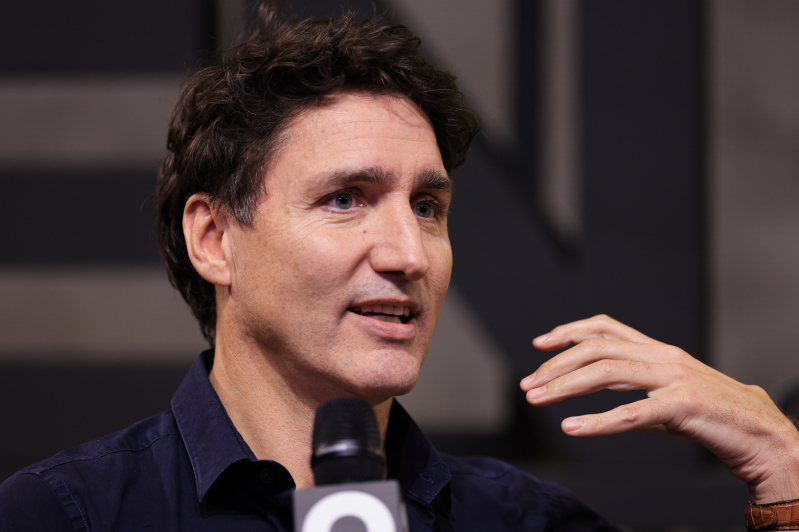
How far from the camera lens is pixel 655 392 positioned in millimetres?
1264

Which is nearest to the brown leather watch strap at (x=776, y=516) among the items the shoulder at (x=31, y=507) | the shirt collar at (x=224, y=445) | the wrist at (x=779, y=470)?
the wrist at (x=779, y=470)

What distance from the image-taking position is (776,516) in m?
1.28

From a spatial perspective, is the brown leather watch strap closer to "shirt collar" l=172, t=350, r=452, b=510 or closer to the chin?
"shirt collar" l=172, t=350, r=452, b=510

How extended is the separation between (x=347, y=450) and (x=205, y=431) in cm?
63

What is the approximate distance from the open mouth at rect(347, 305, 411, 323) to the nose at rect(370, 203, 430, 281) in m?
0.07

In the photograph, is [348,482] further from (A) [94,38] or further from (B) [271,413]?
(A) [94,38]

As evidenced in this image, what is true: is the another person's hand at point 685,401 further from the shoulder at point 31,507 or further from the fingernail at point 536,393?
the shoulder at point 31,507

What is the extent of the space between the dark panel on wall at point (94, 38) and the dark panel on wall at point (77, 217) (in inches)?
20.2

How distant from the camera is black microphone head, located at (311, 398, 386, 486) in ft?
2.40

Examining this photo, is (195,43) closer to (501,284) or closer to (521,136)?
(521,136)

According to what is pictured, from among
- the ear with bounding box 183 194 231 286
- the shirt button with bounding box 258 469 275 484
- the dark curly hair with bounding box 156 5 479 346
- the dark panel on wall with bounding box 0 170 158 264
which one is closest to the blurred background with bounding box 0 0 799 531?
the dark panel on wall with bounding box 0 170 158 264

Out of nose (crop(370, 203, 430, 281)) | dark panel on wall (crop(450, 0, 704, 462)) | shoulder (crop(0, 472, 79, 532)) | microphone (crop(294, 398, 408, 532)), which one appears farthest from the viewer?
dark panel on wall (crop(450, 0, 704, 462))

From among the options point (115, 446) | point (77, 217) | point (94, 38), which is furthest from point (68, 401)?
point (115, 446)

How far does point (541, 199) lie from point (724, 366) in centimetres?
110
